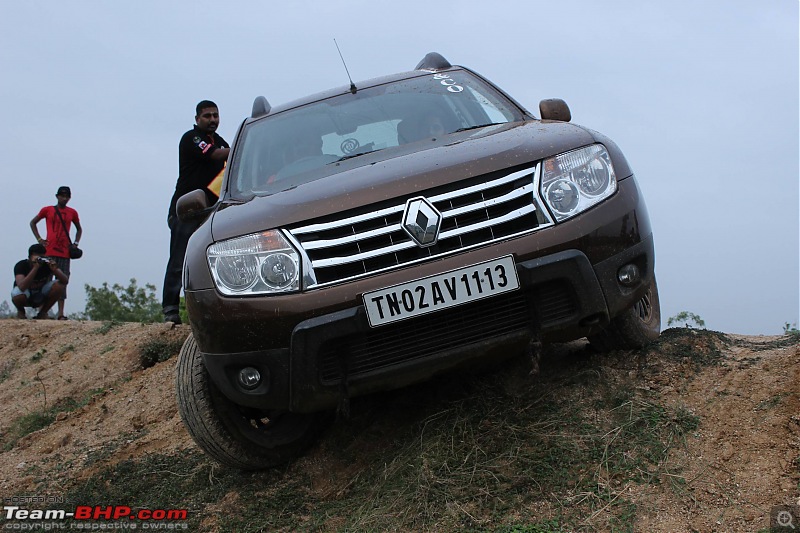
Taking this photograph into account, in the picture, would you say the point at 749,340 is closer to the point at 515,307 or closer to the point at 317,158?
the point at 515,307

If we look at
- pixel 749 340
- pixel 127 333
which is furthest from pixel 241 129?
pixel 127 333

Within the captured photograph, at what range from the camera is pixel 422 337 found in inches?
135

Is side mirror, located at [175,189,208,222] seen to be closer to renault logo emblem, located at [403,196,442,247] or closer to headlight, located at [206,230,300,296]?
headlight, located at [206,230,300,296]

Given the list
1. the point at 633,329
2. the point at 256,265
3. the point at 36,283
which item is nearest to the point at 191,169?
the point at 256,265

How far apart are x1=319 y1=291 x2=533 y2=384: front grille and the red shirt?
1037 cm

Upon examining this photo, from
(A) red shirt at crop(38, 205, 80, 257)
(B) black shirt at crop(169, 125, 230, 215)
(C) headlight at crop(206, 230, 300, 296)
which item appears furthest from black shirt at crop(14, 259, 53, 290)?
(C) headlight at crop(206, 230, 300, 296)

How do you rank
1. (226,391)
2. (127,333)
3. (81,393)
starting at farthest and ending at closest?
(127,333)
(81,393)
(226,391)

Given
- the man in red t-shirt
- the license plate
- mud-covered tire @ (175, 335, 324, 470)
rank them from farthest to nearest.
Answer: the man in red t-shirt < mud-covered tire @ (175, 335, 324, 470) < the license plate

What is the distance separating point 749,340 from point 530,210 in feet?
7.80

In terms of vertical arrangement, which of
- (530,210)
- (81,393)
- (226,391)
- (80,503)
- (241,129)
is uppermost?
(241,129)

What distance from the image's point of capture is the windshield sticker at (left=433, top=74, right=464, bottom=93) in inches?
196

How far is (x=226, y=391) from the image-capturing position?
3633 millimetres

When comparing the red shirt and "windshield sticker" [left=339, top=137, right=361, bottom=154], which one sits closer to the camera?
"windshield sticker" [left=339, top=137, right=361, bottom=154]

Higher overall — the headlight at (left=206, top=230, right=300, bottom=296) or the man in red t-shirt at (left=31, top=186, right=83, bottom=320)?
the headlight at (left=206, top=230, right=300, bottom=296)
